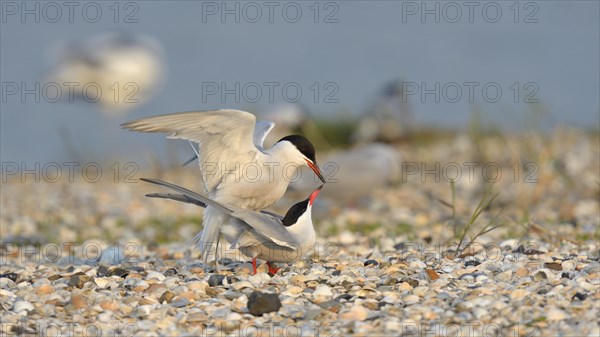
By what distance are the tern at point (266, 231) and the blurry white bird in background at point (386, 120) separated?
7114mm

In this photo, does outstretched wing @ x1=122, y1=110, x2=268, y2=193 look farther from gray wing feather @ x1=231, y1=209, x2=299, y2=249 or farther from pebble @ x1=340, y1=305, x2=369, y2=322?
pebble @ x1=340, y1=305, x2=369, y2=322

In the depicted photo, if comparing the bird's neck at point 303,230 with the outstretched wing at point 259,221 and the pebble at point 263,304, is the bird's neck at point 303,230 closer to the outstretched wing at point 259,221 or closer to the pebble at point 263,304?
the outstretched wing at point 259,221

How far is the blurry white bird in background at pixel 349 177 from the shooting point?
7.57m

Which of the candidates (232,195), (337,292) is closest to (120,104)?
(232,195)

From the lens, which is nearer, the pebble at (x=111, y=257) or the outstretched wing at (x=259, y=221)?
the outstretched wing at (x=259, y=221)

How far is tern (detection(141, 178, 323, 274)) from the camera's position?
156 inches

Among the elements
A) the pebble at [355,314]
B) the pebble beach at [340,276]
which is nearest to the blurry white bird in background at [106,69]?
the pebble beach at [340,276]

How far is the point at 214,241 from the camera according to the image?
4.33 meters

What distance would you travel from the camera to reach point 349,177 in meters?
7.84

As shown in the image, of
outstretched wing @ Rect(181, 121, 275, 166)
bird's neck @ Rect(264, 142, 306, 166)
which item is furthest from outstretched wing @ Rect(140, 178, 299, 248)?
outstretched wing @ Rect(181, 121, 275, 166)

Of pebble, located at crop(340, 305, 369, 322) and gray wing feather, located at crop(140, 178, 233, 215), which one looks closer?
pebble, located at crop(340, 305, 369, 322)

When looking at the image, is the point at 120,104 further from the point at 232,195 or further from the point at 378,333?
the point at 378,333

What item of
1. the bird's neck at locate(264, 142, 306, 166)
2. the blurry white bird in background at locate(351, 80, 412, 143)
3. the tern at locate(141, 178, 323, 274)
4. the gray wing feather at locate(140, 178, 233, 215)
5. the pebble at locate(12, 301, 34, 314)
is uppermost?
the bird's neck at locate(264, 142, 306, 166)

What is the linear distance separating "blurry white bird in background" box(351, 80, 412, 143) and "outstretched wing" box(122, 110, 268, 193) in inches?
270
